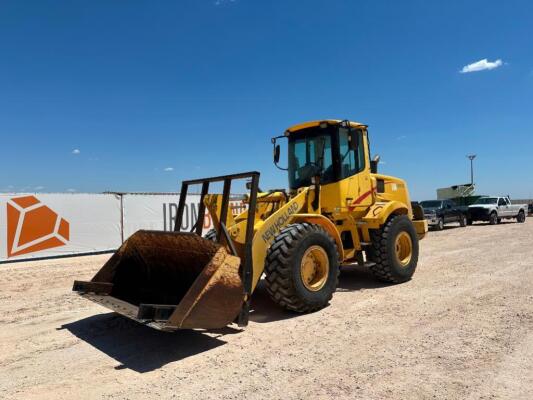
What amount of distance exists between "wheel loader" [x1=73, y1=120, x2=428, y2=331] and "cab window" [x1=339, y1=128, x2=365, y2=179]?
2cm

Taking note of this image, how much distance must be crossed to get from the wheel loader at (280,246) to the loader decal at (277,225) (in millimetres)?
13

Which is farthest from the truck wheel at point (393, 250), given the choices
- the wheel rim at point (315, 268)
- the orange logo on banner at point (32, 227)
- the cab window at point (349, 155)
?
the orange logo on banner at point (32, 227)

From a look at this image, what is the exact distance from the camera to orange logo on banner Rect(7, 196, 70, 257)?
489 inches

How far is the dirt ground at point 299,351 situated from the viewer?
Answer: 3.64m

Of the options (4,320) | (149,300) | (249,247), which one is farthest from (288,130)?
(4,320)

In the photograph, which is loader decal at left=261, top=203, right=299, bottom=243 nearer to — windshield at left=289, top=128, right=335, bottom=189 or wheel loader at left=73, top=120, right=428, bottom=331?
wheel loader at left=73, top=120, right=428, bottom=331

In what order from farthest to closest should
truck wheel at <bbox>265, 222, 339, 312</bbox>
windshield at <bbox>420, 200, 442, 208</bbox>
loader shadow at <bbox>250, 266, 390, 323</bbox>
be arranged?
1. windshield at <bbox>420, 200, 442, 208</bbox>
2. loader shadow at <bbox>250, 266, 390, 323</bbox>
3. truck wheel at <bbox>265, 222, 339, 312</bbox>

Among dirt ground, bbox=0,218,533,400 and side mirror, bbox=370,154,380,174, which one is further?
side mirror, bbox=370,154,380,174

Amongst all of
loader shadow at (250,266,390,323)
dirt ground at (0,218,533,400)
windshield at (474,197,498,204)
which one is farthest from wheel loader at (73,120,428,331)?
windshield at (474,197,498,204)

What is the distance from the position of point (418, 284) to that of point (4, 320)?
666cm

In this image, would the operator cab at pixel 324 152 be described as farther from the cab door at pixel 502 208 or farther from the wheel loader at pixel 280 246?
the cab door at pixel 502 208

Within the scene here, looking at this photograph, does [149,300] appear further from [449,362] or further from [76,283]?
[449,362]

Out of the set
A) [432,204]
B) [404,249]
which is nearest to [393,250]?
[404,249]

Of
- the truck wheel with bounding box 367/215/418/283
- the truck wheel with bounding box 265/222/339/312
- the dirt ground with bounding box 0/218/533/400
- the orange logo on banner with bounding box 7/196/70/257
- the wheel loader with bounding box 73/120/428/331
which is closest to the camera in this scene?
the dirt ground with bounding box 0/218/533/400
